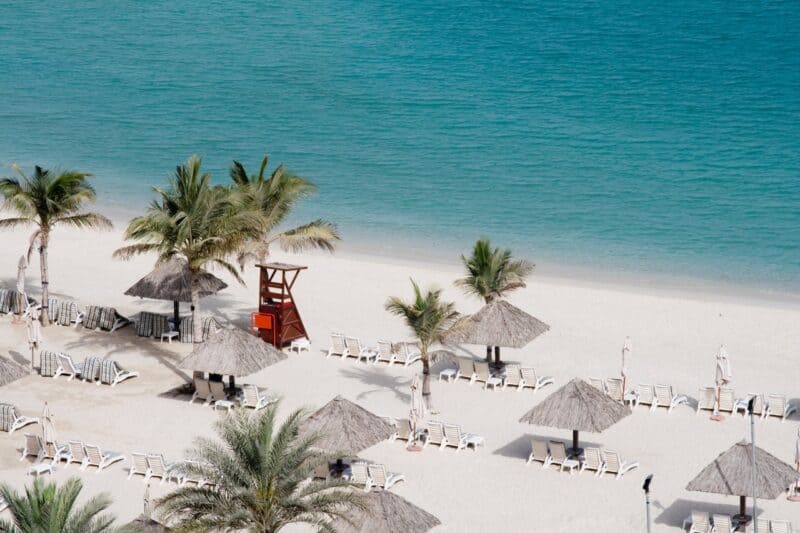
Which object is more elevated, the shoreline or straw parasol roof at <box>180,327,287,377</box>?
the shoreline

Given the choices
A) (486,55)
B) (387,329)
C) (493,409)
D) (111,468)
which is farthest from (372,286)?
(486,55)

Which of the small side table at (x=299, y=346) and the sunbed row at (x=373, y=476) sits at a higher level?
the small side table at (x=299, y=346)

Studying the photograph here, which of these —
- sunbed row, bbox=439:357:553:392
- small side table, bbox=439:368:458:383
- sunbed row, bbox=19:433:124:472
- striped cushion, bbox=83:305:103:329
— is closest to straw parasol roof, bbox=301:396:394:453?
sunbed row, bbox=19:433:124:472

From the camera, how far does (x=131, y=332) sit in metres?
31.7

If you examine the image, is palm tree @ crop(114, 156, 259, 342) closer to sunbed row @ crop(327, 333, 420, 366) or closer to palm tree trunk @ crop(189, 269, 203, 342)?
palm tree trunk @ crop(189, 269, 203, 342)

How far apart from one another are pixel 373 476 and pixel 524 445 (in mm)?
3305

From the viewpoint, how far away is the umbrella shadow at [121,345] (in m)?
30.0

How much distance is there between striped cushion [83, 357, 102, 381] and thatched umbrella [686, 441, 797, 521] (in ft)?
40.8

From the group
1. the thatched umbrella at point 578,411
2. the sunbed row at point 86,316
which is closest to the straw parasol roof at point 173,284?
the sunbed row at point 86,316

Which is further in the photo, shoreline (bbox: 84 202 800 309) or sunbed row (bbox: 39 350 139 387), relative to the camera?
shoreline (bbox: 84 202 800 309)

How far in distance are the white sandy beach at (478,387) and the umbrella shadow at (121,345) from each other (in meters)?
0.06

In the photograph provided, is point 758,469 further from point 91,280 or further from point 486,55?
point 486,55

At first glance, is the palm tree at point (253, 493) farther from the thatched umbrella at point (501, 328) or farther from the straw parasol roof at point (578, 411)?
the thatched umbrella at point (501, 328)

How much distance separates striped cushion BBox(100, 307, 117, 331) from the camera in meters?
31.7
